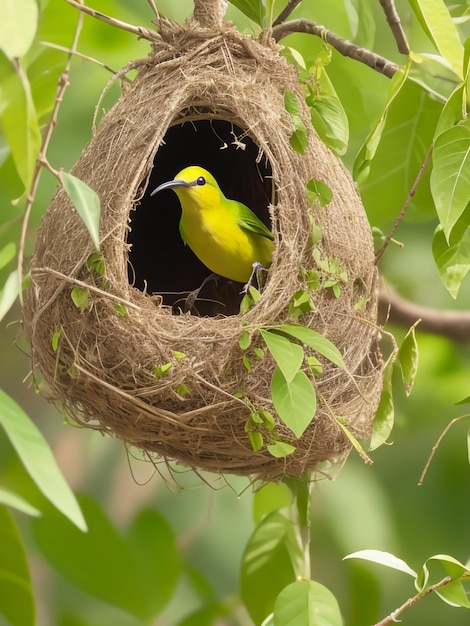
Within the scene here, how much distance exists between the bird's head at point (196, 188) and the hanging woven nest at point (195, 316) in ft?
0.30

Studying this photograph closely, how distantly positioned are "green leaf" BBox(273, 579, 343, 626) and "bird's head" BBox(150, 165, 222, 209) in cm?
64

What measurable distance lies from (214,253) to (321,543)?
1469mm

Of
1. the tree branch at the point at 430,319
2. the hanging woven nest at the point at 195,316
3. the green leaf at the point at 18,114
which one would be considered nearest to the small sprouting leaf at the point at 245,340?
the hanging woven nest at the point at 195,316

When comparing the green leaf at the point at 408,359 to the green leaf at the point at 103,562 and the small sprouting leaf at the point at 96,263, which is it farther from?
the green leaf at the point at 103,562

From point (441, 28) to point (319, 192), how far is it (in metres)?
0.27

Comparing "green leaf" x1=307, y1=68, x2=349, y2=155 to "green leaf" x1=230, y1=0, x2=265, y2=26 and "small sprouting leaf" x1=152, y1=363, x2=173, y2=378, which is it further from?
"small sprouting leaf" x1=152, y1=363, x2=173, y2=378

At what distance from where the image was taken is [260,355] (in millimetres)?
1219

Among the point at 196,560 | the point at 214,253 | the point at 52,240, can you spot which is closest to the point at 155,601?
the point at 196,560

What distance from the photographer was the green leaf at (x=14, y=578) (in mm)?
1739

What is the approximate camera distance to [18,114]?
77 centimetres

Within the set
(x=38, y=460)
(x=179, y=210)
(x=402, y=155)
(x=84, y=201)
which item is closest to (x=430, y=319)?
(x=402, y=155)

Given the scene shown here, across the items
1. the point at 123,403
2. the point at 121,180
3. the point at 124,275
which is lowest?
the point at 123,403

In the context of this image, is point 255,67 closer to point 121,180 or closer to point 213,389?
point 121,180

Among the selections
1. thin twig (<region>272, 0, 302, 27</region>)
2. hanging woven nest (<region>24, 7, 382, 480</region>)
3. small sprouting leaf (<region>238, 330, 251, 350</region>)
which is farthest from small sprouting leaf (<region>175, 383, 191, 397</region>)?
thin twig (<region>272, 0, 302, 27</region>)
